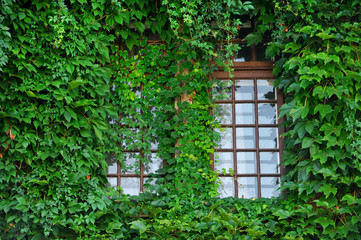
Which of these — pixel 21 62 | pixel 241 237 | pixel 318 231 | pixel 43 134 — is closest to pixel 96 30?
pixel 21 62

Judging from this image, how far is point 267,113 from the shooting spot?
640 cm

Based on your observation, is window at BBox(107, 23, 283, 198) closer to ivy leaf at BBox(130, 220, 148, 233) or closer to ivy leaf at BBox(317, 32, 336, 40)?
ivy leaf at BBox(130, 220, 148, 233)

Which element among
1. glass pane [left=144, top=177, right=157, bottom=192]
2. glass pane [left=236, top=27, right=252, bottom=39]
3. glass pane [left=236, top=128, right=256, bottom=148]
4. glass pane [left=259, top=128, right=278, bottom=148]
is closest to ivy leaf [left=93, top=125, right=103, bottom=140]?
glass pane [left=144, top=177, right=157, bottom=192]

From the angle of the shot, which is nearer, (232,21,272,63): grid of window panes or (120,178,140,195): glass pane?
(120,178,140,195): glass pane

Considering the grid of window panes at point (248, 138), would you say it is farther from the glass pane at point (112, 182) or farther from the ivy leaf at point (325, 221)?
the glass pane at point (112, 182)

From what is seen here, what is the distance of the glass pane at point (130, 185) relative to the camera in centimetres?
620

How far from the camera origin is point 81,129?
5758 millimetres

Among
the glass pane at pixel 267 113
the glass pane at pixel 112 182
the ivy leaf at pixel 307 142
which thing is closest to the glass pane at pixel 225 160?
the glass pane at pixel 267 113

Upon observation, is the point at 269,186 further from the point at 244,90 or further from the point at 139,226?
the point at 139,226

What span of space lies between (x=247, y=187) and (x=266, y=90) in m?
1.20

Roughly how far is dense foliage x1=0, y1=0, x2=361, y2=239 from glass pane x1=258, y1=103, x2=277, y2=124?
204mm

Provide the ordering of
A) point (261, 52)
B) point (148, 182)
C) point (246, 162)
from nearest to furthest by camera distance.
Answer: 1. point (148, 182)
2. point (246, 162)
3. point (261, 52)

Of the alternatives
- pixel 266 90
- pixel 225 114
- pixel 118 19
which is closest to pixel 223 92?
pixel 225 114

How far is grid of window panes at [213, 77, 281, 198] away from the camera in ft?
20.4
